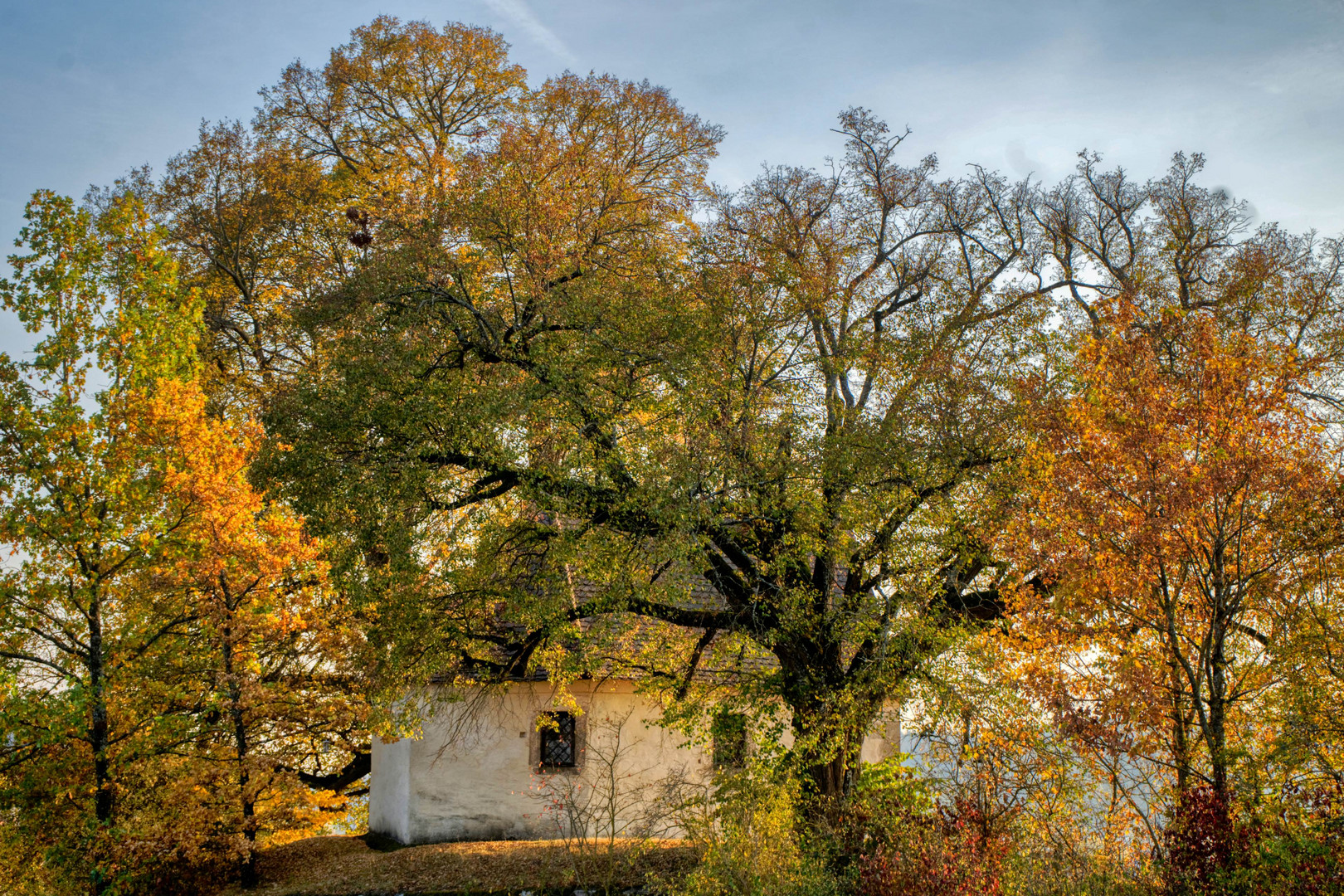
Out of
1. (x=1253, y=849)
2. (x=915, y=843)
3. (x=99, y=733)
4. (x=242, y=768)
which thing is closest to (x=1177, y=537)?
(x=1253, y=849)

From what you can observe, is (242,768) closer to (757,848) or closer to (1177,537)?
(757,848)

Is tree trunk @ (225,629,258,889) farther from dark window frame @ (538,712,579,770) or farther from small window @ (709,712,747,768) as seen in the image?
small window @ (709,712,747,768)

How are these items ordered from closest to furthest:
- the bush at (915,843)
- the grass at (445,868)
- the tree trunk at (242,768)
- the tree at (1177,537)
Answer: the tree at (1177,537) → the bush at (915,843) → the grass at (445,868) → the tree trunk at (242,768)

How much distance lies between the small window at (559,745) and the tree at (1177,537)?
33.2 feet

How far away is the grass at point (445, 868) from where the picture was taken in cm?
1339

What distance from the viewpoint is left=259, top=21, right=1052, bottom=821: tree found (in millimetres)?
11750

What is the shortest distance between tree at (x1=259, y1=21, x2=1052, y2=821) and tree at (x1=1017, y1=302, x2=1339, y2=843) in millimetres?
2120

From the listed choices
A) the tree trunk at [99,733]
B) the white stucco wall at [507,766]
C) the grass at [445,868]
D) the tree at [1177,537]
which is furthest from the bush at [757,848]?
the tree trunk at [99,733]

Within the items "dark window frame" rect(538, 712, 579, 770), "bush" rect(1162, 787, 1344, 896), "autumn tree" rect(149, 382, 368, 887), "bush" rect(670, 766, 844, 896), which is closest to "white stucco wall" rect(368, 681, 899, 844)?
"dark window frame" rect(538, 712, 579, 770)

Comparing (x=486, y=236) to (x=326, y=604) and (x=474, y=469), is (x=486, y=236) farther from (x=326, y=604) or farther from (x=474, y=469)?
(x=326, y=604)

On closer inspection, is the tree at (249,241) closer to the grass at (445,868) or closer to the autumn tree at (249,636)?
the autumn tree at (249,636)

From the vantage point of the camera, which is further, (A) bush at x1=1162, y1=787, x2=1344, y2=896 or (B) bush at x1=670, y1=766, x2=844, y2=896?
(B) bush at x1=670, y1=766, x2=844, y2=896

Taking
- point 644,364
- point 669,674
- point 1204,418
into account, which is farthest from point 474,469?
point 1204,418

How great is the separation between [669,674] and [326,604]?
19.6 feet
